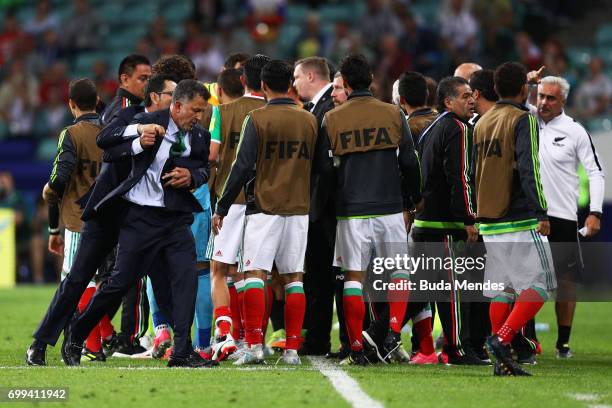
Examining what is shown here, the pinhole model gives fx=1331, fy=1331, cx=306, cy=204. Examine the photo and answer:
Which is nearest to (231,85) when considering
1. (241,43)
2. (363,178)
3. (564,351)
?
(363,178)

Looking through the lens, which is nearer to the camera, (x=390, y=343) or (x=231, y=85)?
(x=390, y=343)

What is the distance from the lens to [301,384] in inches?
318

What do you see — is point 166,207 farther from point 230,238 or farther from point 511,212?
point 511,212

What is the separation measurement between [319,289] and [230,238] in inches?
43.7

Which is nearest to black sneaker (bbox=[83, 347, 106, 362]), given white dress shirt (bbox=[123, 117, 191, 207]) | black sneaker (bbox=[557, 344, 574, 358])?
white dress shirt (bbox=[123, 117, 191, 207])

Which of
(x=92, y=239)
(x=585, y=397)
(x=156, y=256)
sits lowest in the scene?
(x=585, y=397)

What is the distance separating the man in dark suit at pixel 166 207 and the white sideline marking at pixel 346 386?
1.00m

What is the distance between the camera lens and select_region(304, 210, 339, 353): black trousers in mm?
10609

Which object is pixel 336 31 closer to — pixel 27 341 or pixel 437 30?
pixel 437 30

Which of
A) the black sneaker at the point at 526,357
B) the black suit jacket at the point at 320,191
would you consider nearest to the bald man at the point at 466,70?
the black suit jacket at the point at 320,191

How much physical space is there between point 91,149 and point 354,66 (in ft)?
7.07

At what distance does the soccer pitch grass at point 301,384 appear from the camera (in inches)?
289

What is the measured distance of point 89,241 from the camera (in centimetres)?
902

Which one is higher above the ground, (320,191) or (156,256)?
(320,191)
